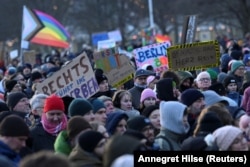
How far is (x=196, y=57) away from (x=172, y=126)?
6515mm

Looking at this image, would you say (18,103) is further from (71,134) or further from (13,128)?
(13,128)

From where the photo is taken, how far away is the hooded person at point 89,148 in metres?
7.63

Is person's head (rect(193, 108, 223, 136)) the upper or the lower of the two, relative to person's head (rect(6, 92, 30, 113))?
upper

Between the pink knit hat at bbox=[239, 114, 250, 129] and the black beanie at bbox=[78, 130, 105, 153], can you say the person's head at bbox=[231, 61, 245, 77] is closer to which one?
the pink knit hat at bbox=[239, 114, 250, 129]

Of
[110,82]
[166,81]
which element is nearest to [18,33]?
[110,82]

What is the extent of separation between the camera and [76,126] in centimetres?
862

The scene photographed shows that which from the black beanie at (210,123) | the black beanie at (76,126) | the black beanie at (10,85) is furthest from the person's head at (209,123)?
the black beanie at (10,85)

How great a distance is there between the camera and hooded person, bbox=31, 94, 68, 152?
32.8ft

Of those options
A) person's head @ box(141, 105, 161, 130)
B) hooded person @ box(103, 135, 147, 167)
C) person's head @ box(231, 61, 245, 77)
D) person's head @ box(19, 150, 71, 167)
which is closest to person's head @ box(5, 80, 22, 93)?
person's head @ box(231, 61, 245, 77)

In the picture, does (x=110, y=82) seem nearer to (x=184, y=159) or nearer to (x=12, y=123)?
(x=12, y=123)

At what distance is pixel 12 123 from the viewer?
8.23m

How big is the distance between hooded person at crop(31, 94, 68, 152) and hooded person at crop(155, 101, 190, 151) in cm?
123

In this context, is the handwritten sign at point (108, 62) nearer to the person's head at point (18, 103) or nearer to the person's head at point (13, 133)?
the person's head at point (18, 103)

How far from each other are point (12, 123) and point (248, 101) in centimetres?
426
